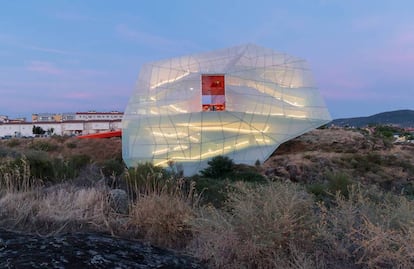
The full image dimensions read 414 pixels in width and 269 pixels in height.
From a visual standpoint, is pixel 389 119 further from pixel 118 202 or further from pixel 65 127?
pixel 118 202

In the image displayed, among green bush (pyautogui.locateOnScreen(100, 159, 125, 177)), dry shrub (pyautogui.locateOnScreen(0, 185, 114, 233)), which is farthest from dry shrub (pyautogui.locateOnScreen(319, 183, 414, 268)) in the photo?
green bush (pyautogui.locateOnScreen(100, 159, 125, 177))

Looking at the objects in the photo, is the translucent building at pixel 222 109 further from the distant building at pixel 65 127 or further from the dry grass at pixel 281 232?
the distant building at pixel 65 127

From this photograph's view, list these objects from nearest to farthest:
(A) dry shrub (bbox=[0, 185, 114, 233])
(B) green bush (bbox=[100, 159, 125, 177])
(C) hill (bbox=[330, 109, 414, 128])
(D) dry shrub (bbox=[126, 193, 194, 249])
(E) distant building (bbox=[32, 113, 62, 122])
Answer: (D) dry shrub (bbox=[126, 193, 194, 249]) < (A) dry shrub (bbox=[0, 185, 114, 233]) < (B) green bush (bbox=[100, 159, 125, 177]) < (C) hill (bbox=[330, 109, 414, 128]) < (E) distant building (bbox=[32, 113, 62, 122])

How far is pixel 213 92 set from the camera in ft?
93.0

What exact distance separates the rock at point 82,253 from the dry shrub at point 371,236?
3.75 ft

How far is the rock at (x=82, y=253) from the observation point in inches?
117

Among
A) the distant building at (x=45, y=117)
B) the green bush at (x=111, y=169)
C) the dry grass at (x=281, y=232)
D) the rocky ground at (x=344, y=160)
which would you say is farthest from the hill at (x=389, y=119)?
the distant building at (x=45, y=117)

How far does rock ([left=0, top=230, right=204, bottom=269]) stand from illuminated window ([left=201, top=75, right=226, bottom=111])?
70.3 ft

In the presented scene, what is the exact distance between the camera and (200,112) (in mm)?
24016

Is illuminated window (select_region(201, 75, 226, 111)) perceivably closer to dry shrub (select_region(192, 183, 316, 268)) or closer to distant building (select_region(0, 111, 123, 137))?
dry shrub (select_region(192, 183, 316, 268))

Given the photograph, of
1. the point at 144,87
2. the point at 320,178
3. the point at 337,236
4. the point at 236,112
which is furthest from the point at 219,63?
→ the point at 337,236

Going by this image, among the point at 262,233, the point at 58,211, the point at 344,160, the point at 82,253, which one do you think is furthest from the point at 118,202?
the point at 344,160

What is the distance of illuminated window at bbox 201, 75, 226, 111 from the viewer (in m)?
25.9

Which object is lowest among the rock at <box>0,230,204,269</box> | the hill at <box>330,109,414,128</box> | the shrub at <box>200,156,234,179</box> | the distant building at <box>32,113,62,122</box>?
the shrub at <box>200,156,234,179</box>
